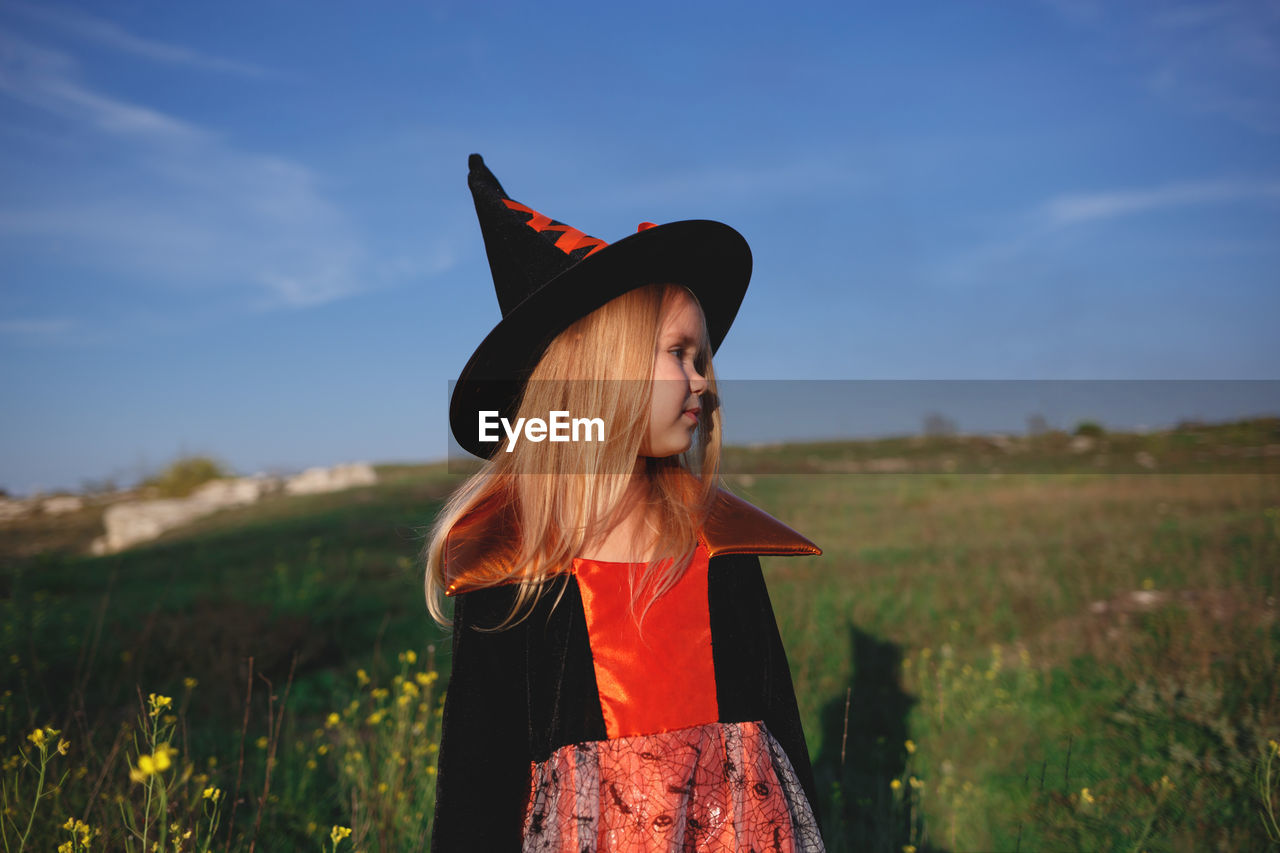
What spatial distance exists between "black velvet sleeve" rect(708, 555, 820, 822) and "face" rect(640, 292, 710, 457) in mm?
327

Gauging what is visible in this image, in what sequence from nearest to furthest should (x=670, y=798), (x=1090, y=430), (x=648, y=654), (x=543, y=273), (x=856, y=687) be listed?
(x=670, y=798) < (x=648, y=654) < (x=543, y=273) < (x=856, y=687) < (x=1090, y=430)

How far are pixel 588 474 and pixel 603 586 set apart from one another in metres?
0.27

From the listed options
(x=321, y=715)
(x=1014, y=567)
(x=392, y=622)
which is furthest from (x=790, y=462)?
(x=321, y=715)

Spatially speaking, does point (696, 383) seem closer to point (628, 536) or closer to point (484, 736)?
point (628, 536)

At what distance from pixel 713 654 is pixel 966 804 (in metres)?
2.41

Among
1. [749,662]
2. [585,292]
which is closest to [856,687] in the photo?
[749,662]

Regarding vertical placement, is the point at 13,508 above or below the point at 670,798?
below

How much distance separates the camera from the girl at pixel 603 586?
1.65 meters

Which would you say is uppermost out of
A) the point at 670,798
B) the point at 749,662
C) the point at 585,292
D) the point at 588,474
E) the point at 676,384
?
the point at 585,292

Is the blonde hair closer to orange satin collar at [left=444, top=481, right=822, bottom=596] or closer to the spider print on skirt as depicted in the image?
orange satin collar at [left=444, top=481, right=822, bottom=596]

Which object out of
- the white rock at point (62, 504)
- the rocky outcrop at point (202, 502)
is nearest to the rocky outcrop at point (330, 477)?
the rocky outcrop at point (202, 502)

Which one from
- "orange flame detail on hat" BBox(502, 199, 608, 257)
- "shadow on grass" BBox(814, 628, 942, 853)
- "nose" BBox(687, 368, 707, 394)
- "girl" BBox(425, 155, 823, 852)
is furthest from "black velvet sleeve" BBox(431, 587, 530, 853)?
"shadow on grass" BBox(814, 628, 942, 853)

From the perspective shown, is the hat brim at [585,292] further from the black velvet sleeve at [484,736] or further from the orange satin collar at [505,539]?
the black velvet sleeve at [484,736]

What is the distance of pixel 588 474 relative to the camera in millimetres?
1870
